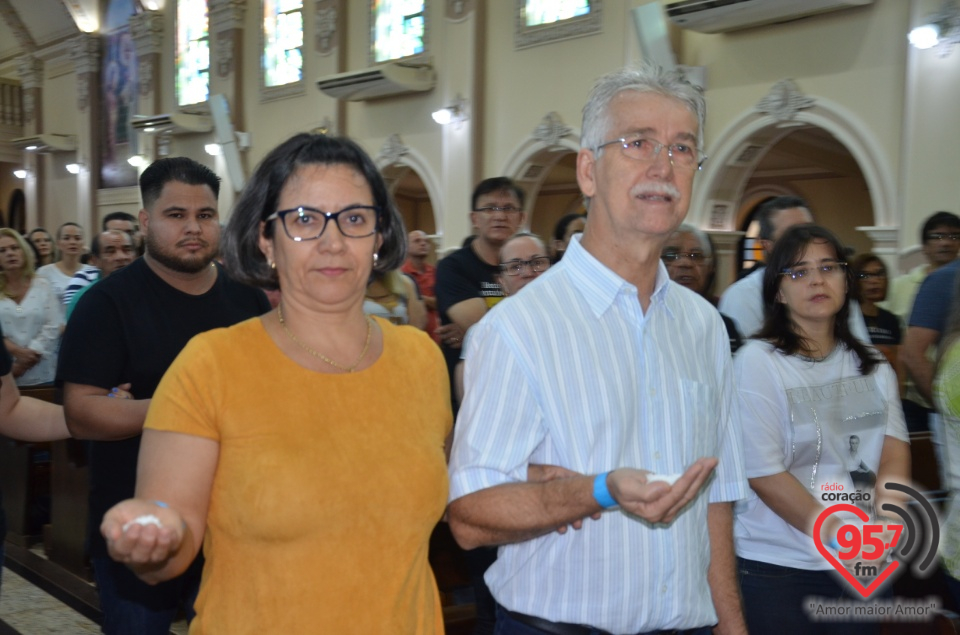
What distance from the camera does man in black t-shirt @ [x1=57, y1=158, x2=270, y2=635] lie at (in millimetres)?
2646

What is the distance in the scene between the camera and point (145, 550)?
4.84 feet

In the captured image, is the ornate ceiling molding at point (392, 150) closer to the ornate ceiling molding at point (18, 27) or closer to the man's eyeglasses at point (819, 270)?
the man's eyeglasses at point (819, 270)

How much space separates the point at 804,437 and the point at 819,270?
51 cm

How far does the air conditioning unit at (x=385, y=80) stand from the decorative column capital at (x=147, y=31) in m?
6.22

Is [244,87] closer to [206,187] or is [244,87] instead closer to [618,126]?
[206,187]

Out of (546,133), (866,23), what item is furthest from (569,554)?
(546,133)

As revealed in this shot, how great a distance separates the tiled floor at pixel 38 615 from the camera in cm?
444

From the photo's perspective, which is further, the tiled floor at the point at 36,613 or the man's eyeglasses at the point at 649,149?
the tiled floor at the point at 36,613

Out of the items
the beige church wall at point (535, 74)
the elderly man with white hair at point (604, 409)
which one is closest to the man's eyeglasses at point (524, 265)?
the elderly man with white hair at point (604, 409)

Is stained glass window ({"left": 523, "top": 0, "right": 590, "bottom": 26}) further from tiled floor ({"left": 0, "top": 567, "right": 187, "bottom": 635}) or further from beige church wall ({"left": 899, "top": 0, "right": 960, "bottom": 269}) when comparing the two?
tiled floor ({"left": 0, "top": 567, "right": 187, "bottom": 635})

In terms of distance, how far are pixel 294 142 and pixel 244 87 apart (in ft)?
50.6

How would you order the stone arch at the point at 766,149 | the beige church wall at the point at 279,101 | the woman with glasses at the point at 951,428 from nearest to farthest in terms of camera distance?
the woman with glasses at the point at 951,428
the stone arch at the point at 766,149
the beige church wall at the point at 279,101
